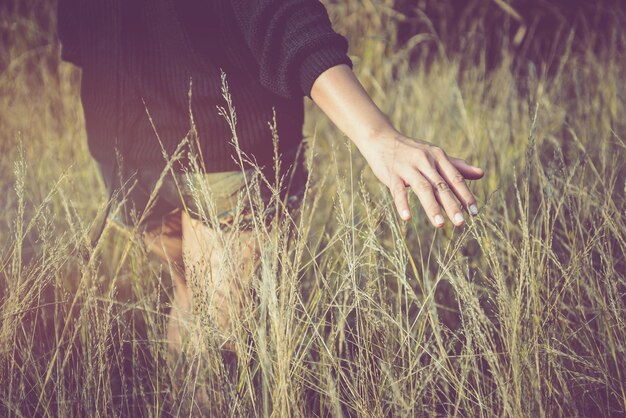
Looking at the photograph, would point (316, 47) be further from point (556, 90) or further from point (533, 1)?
point (533, 1)

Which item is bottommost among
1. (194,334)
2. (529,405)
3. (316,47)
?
(529,405)

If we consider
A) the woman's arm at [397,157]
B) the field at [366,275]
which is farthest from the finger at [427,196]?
the field at [366,275]

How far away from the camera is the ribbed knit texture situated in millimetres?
835

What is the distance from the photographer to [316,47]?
820mm

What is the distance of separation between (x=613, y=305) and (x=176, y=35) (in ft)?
3.24

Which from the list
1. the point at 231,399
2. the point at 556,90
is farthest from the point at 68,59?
the point at 556,90

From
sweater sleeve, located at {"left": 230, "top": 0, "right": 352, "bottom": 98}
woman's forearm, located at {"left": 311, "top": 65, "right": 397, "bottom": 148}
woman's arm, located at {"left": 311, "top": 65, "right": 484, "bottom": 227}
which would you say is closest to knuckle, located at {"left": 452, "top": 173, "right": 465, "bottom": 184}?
woman's arm, located at {"left": 311, "top": 65, "right": 484, "bottom": 227}

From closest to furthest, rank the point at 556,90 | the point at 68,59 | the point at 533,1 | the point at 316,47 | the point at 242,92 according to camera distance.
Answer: the point at 316,47 → the point at 242,92 → the point at 68,59 → the point at 556,90 → the point at 533,1

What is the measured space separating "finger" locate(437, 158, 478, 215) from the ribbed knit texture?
26cm

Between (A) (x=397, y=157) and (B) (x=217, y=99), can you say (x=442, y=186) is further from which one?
(B) (x=217, y=99)

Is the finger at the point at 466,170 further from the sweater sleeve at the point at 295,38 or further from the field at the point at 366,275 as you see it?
the sweater sleeve at the point at 295,38

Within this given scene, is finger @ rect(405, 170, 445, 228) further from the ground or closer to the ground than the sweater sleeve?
closer to the ground

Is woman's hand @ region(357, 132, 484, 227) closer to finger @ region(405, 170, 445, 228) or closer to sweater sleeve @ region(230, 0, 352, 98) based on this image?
finger @ region(405, 170, 445, 228)

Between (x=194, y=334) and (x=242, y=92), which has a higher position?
(x=242, y=92)
